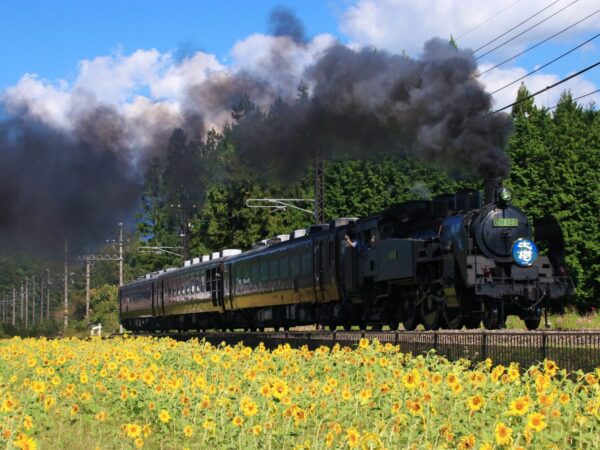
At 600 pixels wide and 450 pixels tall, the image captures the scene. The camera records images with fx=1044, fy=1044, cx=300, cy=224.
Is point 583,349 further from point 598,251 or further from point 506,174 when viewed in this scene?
point 598,251

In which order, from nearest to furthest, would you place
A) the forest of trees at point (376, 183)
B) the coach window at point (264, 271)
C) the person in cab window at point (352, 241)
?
the person in cab window at point (352, 241) → the coach window at point (264, 271) → the forest of trees at point (376, 183)

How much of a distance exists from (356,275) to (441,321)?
13.4ft

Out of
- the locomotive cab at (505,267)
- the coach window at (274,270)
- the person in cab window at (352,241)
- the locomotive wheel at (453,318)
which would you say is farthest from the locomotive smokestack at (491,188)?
the coach window at (274,270)

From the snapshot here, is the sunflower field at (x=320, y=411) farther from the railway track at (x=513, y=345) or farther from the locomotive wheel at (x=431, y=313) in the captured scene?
the locomotive wheel at (x=431, y=313)

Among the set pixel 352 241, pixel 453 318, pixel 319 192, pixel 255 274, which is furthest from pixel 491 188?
pixel 255 274

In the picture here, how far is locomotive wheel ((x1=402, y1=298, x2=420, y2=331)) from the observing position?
27109mm

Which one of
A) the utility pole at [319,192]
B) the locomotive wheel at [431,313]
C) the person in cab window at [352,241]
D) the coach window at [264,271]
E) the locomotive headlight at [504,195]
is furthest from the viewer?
the coach window at [264,271]

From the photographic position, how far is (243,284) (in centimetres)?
4175

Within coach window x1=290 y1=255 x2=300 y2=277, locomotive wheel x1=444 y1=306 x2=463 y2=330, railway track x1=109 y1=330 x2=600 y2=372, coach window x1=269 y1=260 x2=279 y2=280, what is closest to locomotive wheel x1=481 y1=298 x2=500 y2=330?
locomotive wheel x1=444 y1=306 x2=463 y2=330

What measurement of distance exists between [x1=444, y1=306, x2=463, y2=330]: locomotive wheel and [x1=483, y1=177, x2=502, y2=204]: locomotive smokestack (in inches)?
109

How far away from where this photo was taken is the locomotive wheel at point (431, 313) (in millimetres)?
25828

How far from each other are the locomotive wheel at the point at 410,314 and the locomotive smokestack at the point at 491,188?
3505 mm

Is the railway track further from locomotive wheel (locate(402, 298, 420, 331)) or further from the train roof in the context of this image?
the train roof

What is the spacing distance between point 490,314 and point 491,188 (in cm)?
310
